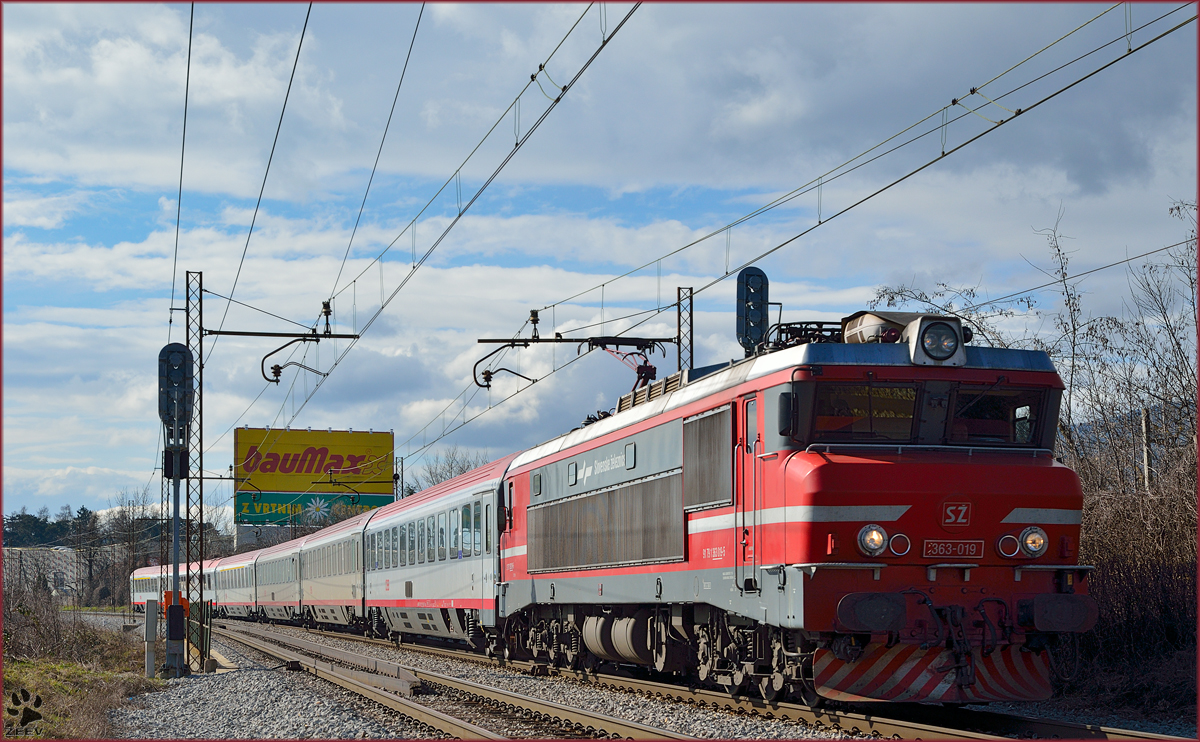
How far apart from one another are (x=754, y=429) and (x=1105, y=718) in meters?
5.11

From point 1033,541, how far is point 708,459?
11.8 ft

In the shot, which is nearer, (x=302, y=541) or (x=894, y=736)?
(x=894, y=736)

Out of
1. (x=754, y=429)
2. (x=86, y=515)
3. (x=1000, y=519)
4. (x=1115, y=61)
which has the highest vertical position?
(x=1115, y=61)

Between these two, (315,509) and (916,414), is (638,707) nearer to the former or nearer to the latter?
(916,414)

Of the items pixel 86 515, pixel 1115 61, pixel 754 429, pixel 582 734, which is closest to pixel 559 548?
pixel 582 734

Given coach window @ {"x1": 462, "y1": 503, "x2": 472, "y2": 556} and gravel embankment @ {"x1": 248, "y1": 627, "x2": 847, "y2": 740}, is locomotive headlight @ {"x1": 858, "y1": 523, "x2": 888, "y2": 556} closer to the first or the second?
gravel embankment @ {"x1": 248, "y1": 627, "x2": 847, "y2": 740}

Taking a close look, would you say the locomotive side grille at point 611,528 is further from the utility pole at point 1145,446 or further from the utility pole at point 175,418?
the utility pole at point 1145,446

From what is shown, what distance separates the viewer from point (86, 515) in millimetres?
149000

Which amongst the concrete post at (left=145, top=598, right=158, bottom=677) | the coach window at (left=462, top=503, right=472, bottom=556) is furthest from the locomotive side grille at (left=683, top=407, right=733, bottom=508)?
the concrete post at (left=145, top=598, right=158, bottom=677)

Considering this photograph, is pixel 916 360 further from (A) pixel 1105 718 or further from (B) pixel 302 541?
(B) pixel 302 541

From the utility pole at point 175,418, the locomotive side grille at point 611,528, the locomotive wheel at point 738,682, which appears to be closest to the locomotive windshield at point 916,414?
the locomotive side grille at point 611,528

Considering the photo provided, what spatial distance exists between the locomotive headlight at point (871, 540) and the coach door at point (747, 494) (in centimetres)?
124

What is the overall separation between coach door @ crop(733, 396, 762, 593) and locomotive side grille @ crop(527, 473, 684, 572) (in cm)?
161

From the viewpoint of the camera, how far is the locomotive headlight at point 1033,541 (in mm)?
11164
